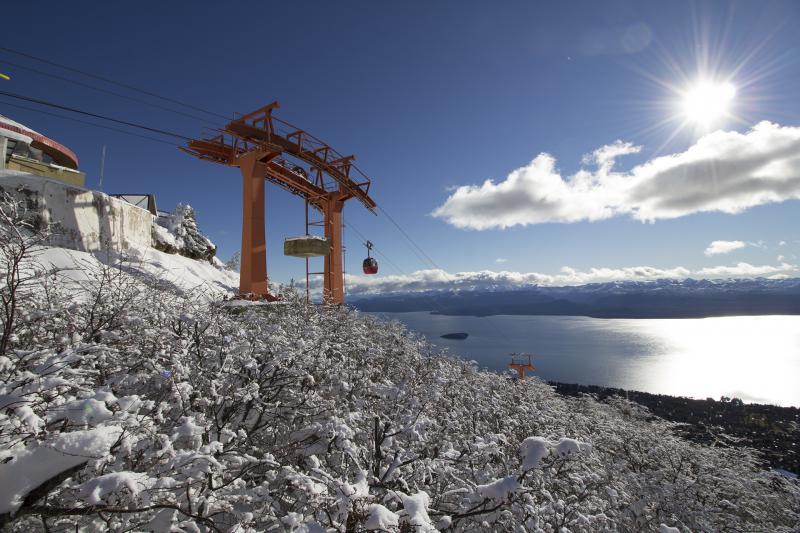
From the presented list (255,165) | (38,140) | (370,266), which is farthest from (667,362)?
(38,140)

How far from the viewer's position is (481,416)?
964 cm

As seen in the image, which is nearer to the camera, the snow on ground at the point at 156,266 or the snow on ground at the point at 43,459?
the snow on ground at the point at 43,459

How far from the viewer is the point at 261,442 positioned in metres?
5.47

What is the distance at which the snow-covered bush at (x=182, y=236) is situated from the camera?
1778 centimetres

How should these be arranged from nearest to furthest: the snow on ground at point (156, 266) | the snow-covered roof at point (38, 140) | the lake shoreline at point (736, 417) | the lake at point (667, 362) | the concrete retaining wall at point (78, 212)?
1. the snow on ground at point (156, 266)
2. the concrete retaining wall at point (78, 212)
3. the snow-covered roof at point (38, 140)
4. the lake shoreline at point (736, 417)
5. the lake at point (667, 362)

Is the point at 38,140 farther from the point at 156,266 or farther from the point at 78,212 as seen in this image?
the point at 156,266

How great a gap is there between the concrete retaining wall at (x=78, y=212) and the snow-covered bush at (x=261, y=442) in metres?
6.64

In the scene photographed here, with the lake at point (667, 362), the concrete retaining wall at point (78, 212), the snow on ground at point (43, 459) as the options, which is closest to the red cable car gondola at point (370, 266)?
the concrete retaining wall at point (78, 212)

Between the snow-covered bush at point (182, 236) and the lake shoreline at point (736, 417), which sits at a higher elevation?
the snow-covered bush at point (182, 236)

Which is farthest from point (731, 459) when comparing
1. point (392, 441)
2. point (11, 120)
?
point (11, 120)

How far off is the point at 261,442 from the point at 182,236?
61.5 feet

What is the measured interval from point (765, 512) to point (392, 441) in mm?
16164

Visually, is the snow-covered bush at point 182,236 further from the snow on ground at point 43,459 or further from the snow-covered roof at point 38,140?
the snow on ground at point 43,459

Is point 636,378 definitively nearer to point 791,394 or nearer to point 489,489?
point 791,394
